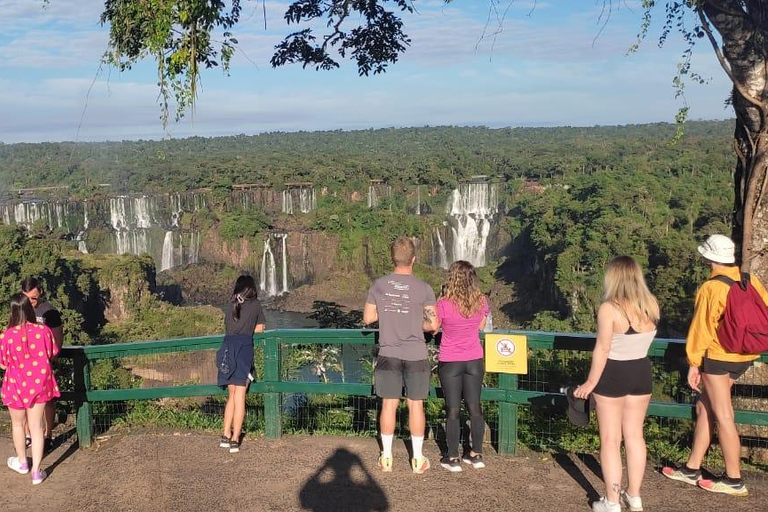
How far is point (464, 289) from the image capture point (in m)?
5.54

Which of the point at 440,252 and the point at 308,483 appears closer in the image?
the point at 308,483

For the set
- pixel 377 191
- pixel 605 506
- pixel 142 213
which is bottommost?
pixel 142 213

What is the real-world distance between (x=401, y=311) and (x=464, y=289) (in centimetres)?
46

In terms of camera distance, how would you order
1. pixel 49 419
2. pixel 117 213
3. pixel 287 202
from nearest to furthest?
pixel 49 419, pixel 117 213, pixel 287 202

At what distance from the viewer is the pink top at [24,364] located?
5727mm

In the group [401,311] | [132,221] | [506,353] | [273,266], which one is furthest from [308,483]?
[132,221]

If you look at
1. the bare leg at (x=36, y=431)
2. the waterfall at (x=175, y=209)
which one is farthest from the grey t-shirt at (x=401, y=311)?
the waterfall at (x=175, y=209)

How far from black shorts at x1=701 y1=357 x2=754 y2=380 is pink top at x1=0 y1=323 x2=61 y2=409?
14.7 feet

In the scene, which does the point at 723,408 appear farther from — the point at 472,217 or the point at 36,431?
the point at 472,217

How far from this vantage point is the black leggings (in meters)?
5.62

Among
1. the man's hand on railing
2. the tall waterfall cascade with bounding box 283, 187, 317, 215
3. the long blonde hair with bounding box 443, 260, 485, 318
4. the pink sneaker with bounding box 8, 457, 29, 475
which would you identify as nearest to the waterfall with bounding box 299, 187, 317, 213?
the tall waterfall cascade with bounding box 283, 187, 317, 215

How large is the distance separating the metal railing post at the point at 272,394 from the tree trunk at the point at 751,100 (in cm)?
372

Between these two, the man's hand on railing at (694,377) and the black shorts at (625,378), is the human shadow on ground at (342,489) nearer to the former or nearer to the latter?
the black shorts at (625,378)

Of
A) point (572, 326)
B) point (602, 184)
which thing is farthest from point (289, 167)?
point (572, 326)
